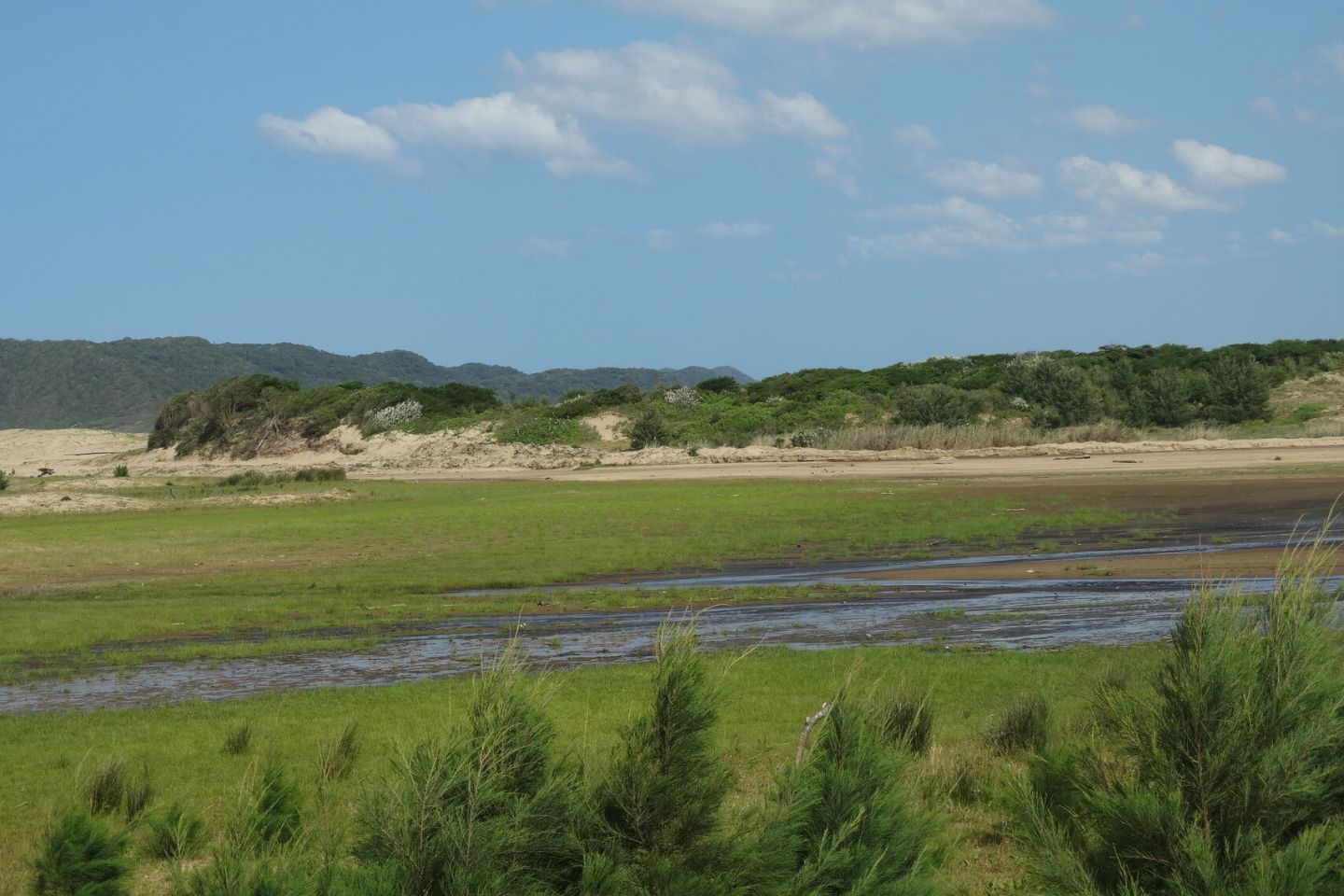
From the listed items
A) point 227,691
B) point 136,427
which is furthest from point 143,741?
point 136,427

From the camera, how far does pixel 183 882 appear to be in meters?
4.44

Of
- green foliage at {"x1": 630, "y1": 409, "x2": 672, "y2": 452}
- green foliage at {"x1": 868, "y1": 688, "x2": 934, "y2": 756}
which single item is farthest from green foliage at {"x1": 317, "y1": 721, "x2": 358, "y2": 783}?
green foliage at {"x1": 630, "y1": 409, "x2": 672, "y2": 452}

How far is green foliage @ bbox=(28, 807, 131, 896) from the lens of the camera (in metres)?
5.64

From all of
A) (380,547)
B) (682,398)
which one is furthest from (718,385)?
(380,547)

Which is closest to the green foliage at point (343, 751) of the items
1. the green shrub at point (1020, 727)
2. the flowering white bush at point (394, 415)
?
the green shrub at point (1020, 727)

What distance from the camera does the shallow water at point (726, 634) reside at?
14.1 m

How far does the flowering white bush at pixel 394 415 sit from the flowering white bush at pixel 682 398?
47.4ft

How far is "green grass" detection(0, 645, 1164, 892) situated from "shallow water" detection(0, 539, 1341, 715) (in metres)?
0.83

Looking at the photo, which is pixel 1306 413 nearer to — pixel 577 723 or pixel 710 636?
pixel 710 636

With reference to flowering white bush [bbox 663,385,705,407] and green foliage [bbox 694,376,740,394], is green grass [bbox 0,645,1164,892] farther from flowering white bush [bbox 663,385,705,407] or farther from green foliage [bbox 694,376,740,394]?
green foliage [bbox 694,376,740,394]

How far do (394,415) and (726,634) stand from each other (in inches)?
2297

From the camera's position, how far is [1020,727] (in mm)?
9914

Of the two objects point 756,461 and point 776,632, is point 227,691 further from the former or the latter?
point 756,461

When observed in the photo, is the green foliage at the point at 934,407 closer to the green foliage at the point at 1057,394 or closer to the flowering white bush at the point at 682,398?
the green foliage at the point at 1057,394
